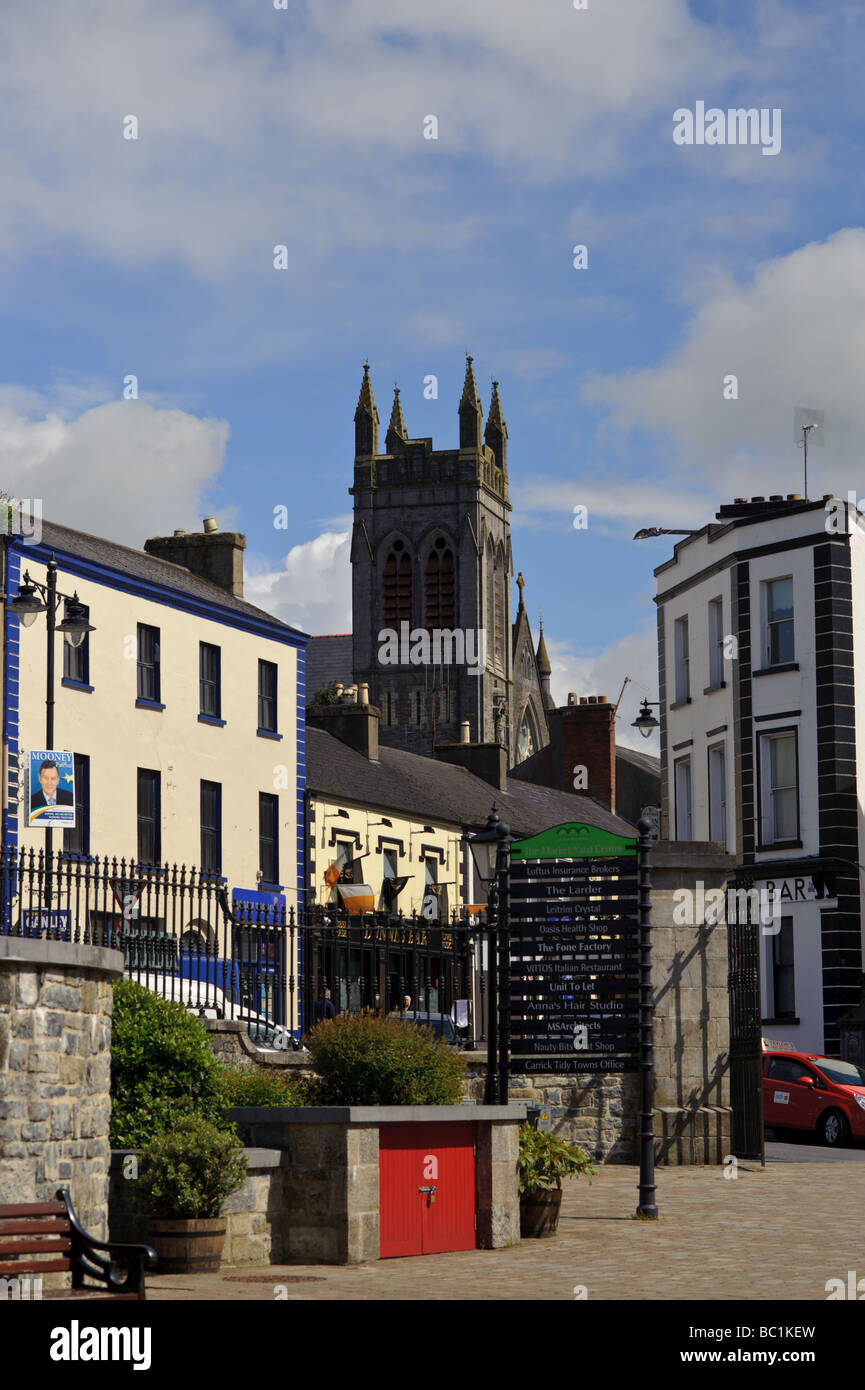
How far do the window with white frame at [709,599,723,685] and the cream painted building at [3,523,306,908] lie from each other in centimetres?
1042

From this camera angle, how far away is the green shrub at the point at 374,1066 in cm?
1616

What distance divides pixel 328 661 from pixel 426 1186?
106 meters

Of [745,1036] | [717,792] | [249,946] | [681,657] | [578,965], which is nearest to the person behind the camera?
[578,965]

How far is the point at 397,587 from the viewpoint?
12338cm

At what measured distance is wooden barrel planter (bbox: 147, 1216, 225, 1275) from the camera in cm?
1389

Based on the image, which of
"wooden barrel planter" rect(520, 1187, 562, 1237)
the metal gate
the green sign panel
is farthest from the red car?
"wooden barrel planter" rect(520, 1187, 562, 1237)

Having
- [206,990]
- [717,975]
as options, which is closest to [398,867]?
[717,975]

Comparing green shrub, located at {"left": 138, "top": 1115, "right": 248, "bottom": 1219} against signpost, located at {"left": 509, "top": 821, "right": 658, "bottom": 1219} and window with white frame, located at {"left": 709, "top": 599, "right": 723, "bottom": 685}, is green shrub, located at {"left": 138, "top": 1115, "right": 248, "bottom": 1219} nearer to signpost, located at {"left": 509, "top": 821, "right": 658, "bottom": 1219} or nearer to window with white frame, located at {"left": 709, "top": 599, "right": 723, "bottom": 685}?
signpost, located at {"left": 509, "top": 821, "right": 658, "bottom": 1219}

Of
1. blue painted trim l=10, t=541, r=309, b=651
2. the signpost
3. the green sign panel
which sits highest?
blue painted trim l=10, t=541, r=309, b=651

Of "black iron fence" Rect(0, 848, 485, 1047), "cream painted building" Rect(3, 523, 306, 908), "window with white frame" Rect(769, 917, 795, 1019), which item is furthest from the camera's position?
"window with white frame" Rect(769, 917, 795, 1019)

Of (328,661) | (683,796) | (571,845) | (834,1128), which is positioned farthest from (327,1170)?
(328,661)

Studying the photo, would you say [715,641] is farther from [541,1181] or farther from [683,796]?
[541,1181]

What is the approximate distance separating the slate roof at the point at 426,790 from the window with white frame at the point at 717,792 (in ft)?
25.4
